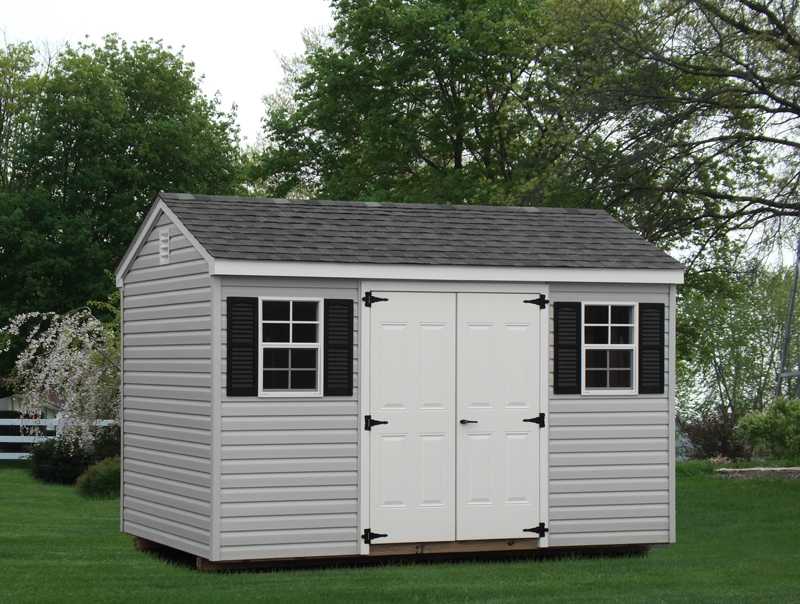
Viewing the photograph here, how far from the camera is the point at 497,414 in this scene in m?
13.2

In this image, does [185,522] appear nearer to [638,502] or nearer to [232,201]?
[232,201]

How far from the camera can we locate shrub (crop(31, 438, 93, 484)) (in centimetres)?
2448

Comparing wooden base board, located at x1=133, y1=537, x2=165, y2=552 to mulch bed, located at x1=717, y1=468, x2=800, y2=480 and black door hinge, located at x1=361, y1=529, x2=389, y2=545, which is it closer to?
black door hinge, located at x1=361, y1=529, x2=389, y2=545

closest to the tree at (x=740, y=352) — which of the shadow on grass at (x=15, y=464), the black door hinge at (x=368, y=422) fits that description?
the shadow on grass at (x=15, y=464)

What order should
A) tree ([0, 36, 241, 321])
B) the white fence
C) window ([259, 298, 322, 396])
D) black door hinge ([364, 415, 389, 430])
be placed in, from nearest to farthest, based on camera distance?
window ([259, 298, 322, 396]) → black door hinge ([364, 415, 389, 430]) → the white fence → tree ([0, 36, 241, 321])

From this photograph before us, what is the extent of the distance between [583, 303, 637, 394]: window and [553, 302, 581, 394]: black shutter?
5.5 inches

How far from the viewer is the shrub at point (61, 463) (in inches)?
964

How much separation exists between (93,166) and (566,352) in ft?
82.0

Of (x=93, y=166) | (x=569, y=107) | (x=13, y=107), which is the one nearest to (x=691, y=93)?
(x=569, y=107)

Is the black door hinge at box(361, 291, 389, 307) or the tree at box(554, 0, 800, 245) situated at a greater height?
the tree at box(554, 0, 800, 245)

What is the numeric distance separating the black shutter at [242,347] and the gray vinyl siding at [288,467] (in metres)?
0.06

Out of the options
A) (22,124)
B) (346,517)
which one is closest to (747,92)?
(346,517)

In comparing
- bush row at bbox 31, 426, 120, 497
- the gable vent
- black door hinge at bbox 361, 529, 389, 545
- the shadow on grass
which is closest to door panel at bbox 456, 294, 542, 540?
black door hinge at bbox 361, 529, 389, 545

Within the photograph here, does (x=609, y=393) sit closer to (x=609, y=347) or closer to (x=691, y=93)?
(x=609, y=347)
